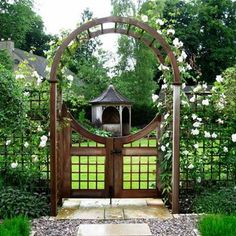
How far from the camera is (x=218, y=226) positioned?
10.9 feet

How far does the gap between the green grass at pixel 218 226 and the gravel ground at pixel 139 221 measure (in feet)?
2.39

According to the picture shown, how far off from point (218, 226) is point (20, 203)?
8.65ft

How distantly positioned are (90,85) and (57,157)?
43.3ft

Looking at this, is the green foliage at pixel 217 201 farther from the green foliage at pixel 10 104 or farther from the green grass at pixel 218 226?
the green foliage at pixel 10 104

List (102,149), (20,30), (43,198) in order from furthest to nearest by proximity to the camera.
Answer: (20,30)
(102,149)
(43,198)

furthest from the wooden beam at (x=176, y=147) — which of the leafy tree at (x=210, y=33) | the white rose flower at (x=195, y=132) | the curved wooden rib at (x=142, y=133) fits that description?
the leafy tree at (x=210, y=33)

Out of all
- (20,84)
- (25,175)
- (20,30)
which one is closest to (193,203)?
(25,175)

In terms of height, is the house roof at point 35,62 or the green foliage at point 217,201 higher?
the house roof at point 35,62

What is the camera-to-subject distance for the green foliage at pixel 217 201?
Result: 4789 mm

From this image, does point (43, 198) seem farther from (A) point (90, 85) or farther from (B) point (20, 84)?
(A) point (90, 85)

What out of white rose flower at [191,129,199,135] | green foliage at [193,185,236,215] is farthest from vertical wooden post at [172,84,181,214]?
white rose flower at [191,129,199,135]

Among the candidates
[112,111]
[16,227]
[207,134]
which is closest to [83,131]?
[207,134]

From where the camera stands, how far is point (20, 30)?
1000 inches

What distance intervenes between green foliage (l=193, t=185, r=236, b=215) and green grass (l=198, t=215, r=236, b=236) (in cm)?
118
